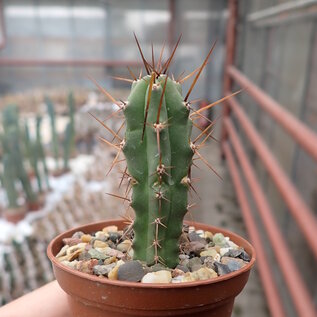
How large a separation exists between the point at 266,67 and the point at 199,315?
249 cm

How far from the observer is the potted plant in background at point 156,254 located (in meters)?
0.53

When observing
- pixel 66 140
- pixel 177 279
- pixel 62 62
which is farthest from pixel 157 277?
pixel 62 62

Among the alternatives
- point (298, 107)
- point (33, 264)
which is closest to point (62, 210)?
point (33, 264)

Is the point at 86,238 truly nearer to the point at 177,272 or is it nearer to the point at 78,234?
the point at 78,234

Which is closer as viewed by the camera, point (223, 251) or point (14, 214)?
point (223, 251)

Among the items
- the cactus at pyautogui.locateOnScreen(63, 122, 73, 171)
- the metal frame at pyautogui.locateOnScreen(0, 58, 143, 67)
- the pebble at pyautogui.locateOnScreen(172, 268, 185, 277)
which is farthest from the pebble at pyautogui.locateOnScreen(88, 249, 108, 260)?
the metal frame at pyautogui.locateOnScreen(0, 58, 143, 67)

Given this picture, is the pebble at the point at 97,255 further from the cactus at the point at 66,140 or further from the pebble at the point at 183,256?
the cactus at the point at 66,140

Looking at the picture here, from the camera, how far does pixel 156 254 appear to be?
62 cm

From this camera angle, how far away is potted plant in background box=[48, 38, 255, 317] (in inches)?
20.9

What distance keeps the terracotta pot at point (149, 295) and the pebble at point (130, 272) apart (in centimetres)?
4

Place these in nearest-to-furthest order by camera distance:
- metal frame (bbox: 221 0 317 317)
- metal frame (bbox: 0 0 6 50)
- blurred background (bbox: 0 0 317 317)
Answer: metal frame (bbox: 221 0 317 317)
blurred background (bbox: 0 0 317 317)
metal frame (bbox: 0 0 6 50)

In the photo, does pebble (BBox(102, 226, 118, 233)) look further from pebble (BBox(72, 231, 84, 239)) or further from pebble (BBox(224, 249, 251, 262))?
pebble (BBox(224, 249, 251, 262))

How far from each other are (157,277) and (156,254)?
0.18 feet

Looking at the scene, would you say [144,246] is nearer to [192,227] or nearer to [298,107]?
[192,227]
